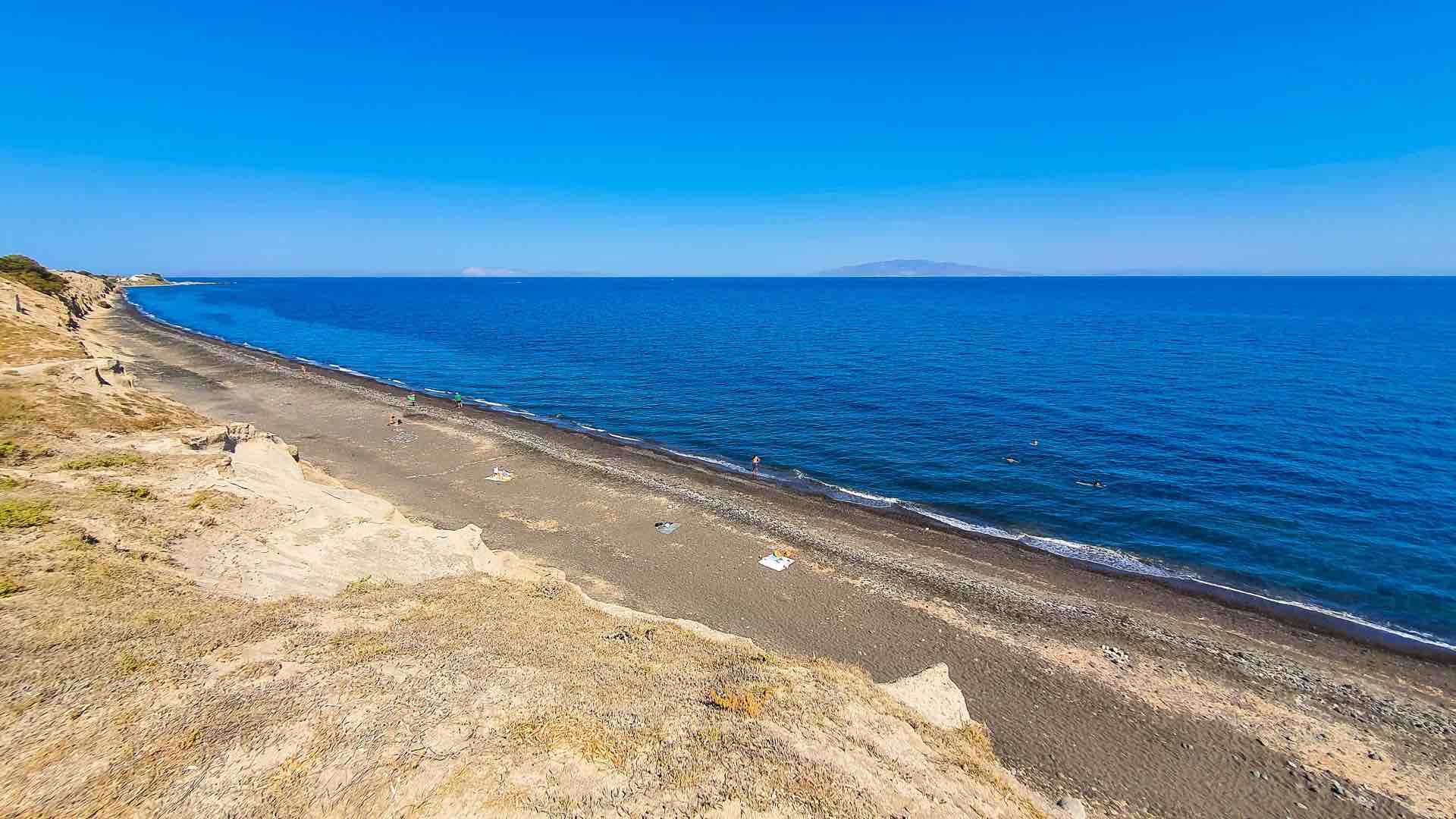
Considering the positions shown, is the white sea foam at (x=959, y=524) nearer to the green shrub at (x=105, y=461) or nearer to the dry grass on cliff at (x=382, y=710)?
the dry grass on cliff at (x=382, y=710)

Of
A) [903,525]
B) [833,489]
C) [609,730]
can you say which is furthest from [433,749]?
[833,489]

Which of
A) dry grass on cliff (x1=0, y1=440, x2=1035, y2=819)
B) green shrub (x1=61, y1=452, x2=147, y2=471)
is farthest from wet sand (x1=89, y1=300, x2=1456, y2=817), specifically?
green shrub (x1=61, y1=452, x2=147, y2=471)

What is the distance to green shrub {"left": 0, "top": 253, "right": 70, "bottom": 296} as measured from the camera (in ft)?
309

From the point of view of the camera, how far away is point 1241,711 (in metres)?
19.7

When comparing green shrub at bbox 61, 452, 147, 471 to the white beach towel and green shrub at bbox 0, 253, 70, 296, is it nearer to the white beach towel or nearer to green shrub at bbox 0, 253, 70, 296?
the white beach towel

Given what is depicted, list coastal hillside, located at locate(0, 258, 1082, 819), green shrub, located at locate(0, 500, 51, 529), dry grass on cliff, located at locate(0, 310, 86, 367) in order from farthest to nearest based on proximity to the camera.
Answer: dry grass on cliff, located at locate(0, 310, 86, 367) < green shrub, located at locate(0, 500, 51, 529) < coastal hillside, located at locate(0, 258, 1082, 819)

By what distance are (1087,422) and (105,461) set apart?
201ft

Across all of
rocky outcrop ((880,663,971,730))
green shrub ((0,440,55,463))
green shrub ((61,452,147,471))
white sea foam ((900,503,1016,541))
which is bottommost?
white sea foam ((900,503,1016,541))

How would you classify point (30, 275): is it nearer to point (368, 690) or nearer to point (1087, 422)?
point (368, 690)

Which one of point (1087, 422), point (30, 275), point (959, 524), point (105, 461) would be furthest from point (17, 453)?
point (30, 275)

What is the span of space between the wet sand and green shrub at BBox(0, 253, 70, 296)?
99256 millimetres

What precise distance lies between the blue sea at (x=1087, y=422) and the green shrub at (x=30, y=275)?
85.3 ft

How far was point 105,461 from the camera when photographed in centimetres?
1969

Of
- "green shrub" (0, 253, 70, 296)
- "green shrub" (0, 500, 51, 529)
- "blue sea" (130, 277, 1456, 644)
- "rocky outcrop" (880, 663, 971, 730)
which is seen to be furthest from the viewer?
"green shrub" (0, 253, 70, 296)
